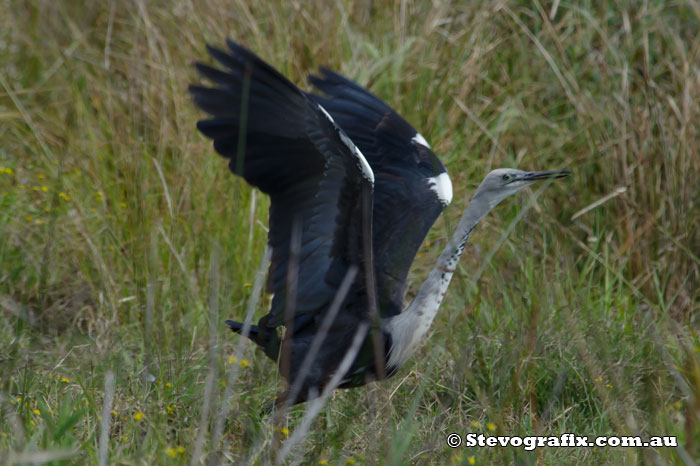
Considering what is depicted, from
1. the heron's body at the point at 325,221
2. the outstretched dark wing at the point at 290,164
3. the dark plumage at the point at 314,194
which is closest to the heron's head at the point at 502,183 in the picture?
the heron's body at the point at 325,221

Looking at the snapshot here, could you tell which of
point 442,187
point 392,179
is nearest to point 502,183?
point 442,187

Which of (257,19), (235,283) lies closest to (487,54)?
(257,19)

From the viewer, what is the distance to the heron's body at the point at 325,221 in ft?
9.13

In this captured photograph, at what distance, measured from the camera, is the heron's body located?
9.13ft

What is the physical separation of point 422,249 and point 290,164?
153cm

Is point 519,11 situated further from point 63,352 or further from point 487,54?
point 63,352

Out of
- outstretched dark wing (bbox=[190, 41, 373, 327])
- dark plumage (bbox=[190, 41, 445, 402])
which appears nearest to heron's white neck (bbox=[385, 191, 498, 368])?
dark plumage (bbox=[190, 41, 445, 402])

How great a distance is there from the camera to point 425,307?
304 centimetres

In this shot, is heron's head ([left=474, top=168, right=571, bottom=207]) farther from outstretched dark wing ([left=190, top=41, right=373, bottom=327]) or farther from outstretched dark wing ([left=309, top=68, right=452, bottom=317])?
outstretched dark wing ([left=190, top=41, right=373, bottom=327])

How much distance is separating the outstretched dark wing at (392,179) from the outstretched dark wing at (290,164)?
203 millimetres

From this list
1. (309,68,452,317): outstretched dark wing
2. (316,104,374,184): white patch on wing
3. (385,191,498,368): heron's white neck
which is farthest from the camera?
(309,68,452,317): outstretched dark wing

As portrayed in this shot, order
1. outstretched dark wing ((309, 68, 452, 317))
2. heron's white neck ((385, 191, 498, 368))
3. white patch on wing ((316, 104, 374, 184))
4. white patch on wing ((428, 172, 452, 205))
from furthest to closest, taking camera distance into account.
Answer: white patch on wing ((428, 172, 452, 205))
outstretched dark wing ((309, 68, 452, 317))
heron's white neck ((385, 191, 498, 368))
white patch on wing ((316, 104, 374, 184))

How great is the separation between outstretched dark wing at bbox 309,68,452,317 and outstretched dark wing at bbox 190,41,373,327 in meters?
0.20

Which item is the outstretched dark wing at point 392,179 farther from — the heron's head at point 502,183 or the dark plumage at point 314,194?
the heron's head at point 502,183
